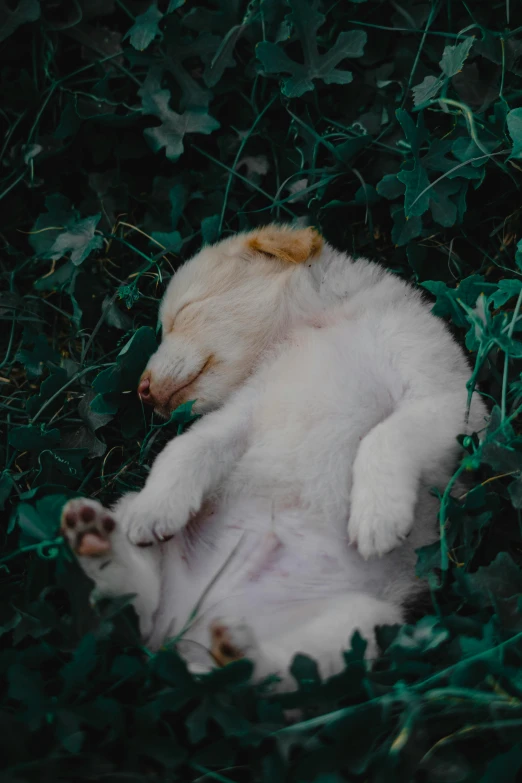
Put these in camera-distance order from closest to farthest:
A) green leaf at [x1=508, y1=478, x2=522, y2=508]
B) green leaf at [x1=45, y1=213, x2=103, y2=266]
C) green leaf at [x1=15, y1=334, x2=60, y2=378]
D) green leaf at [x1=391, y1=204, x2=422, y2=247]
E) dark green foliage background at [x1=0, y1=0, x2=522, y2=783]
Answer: dark green foliage background at [x1=0, y1=0, x2=522, y2=783] → green leaf at [x1=508, y1=478, x2=522, y2=508] → green leaf at [x1=391, y1=204, x2=422, y2=247] → green leaf at [x1=15, y1=334, x2=60, y2=378] → green leaf at [x1=45, y1=213, x2=103, y2=266]

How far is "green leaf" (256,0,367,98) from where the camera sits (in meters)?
3.38

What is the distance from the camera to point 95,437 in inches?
131

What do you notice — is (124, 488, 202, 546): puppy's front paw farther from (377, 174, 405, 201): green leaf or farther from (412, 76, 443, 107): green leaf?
(412, 76, 443, 107): green leaf

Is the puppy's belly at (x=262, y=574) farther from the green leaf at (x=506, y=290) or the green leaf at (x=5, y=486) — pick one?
the green leaf at (x=506, y=290)

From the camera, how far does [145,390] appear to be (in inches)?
122

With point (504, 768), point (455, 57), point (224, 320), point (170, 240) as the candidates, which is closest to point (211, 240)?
point (170, 240)

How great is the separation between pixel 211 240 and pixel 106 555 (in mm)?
1714

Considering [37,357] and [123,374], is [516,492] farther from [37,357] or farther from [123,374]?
[37,357]

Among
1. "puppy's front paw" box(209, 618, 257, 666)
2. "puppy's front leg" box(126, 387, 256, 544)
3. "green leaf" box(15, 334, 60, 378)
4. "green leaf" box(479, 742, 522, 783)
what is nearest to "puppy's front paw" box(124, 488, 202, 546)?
"puppy's front leg" box(126, 387, 256, 544)

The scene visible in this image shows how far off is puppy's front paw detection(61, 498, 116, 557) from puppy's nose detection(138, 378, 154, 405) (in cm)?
72

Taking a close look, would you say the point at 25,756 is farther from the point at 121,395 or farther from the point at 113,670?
the point at 121,395

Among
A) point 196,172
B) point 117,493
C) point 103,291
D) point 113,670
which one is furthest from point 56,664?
point 196,172

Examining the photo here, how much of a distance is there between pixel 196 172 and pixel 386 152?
92cm

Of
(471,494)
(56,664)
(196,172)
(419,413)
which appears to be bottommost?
(56,664)
